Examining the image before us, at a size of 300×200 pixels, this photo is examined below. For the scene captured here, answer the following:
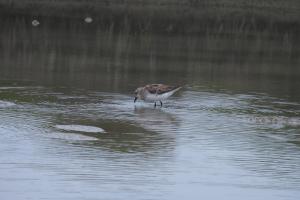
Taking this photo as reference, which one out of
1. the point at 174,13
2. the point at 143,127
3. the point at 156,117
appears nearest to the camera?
the point at 143,127

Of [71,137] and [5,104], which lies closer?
[71,137]

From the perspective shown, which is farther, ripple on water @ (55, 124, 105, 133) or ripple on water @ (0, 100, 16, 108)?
ripple on water @ (0, 100, 16, 108)

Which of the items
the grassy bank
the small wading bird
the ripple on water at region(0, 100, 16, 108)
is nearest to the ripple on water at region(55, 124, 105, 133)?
the ripple on water at region(0, 100, 16, 108)

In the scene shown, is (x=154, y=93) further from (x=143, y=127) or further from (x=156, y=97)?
(x=143, y=127)

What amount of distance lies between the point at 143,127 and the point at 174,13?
38840 mm

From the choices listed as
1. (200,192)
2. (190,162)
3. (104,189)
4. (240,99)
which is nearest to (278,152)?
(190,162)

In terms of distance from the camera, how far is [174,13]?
5697 cm

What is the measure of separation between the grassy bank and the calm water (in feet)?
50.5

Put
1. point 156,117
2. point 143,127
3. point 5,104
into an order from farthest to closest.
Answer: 1. point 5,104
2. point 156,117
3. point 143,127

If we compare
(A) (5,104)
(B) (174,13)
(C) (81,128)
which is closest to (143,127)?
(C) (81,128)

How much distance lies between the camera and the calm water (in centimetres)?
1365

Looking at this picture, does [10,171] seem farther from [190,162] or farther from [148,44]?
[148,44]

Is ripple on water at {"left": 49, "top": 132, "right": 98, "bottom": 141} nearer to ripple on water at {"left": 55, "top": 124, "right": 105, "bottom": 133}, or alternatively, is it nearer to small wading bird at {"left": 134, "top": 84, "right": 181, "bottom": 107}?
ripple on water at {"left": 55, "top": 124, "right": 105, "bottom": 133}

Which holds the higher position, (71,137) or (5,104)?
(5,104)
